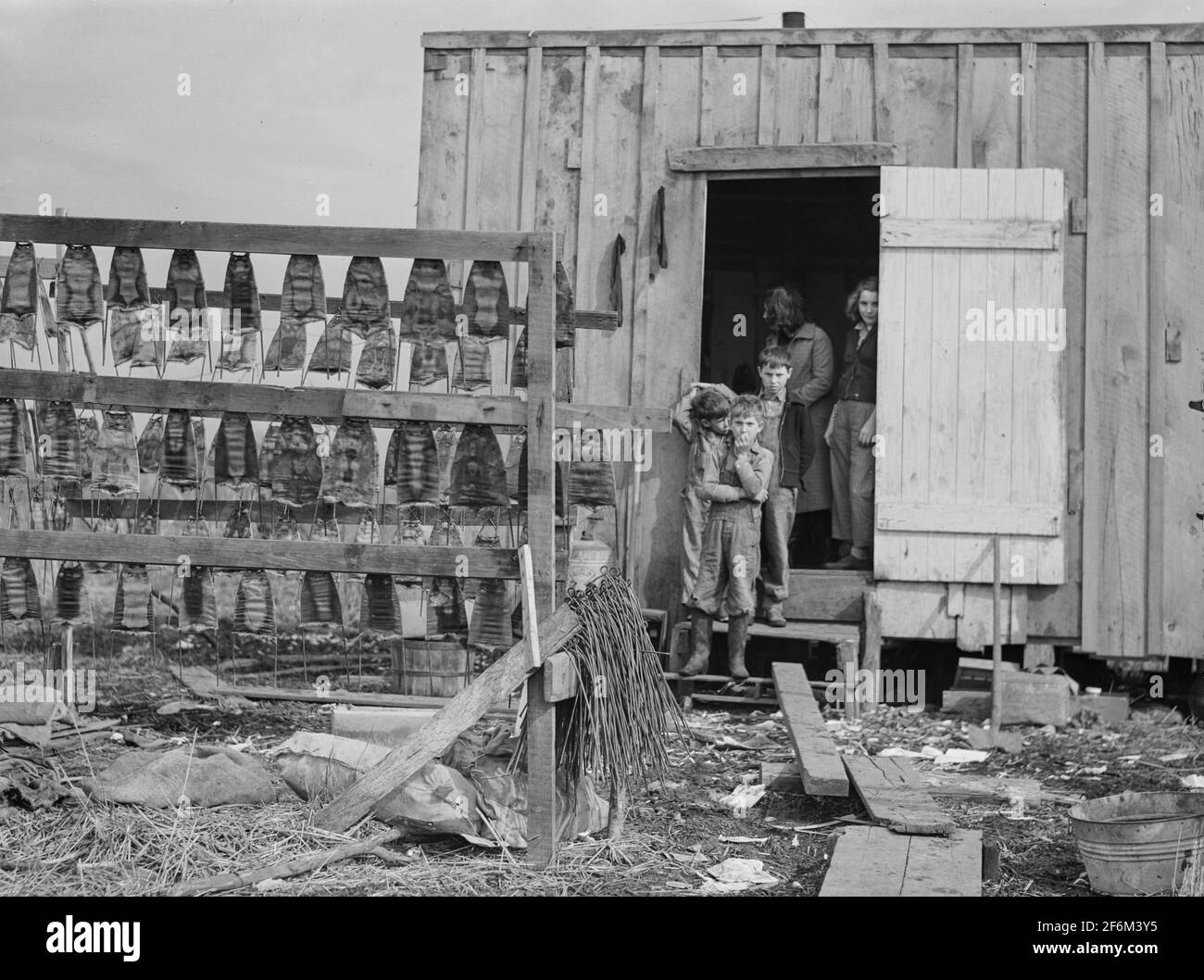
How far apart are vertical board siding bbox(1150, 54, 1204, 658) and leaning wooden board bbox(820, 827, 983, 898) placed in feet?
14.5

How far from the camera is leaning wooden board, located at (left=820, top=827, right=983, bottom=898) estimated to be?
15.0ft

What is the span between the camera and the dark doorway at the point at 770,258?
1376 centimetres

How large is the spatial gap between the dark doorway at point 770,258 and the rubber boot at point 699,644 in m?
4.99

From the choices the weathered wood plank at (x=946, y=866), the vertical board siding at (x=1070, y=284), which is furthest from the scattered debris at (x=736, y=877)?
the vertical board siding at (x=1070, y=284)

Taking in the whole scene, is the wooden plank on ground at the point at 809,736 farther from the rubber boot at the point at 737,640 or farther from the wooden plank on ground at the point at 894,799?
the rubber boot at the point at 737,640

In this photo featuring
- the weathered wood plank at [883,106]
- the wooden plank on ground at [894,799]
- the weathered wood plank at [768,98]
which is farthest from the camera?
the weathered wood plank at [768,98]

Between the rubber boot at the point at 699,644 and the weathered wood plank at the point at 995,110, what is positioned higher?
the weathered wood plank at the point at 995,110

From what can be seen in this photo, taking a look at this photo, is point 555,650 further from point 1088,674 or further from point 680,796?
point 1088,674

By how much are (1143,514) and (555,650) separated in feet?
18.5

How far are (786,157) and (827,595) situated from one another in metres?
3.15

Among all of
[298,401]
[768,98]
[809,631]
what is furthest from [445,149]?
[298,401]

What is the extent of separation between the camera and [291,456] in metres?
5.36

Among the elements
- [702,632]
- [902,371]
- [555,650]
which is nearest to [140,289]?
[555,650]

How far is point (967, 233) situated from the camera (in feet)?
29.7
